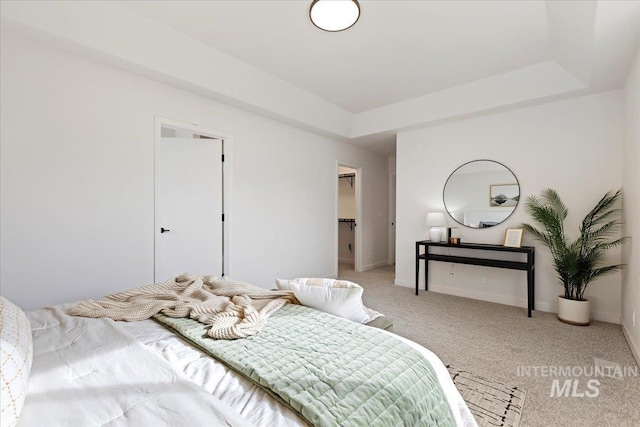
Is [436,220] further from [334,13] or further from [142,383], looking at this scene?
[142,383]

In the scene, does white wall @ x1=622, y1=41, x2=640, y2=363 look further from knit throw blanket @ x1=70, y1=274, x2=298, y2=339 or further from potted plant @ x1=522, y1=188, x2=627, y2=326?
knit throw blanket @ x1=70, y1=274, x2=298, y2=339

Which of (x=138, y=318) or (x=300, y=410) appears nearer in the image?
(x=300, y=410)

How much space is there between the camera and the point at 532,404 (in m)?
1.79

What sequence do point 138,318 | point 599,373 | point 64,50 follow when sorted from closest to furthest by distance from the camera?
point 138,318 → point 599,373 → point 64,50

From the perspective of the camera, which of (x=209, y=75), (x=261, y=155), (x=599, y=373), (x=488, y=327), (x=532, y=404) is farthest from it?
(x=261, y=155)

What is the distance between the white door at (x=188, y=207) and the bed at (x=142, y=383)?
1.91 meters

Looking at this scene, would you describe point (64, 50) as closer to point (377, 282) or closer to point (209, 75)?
point (209, 75)

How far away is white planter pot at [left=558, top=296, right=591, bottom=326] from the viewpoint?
3.08m

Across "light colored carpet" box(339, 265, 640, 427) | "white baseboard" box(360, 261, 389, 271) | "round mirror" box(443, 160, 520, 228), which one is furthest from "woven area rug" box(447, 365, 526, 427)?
"white baseboard" box(360, 261, 389, 271)

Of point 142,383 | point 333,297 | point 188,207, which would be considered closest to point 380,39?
point 333,297

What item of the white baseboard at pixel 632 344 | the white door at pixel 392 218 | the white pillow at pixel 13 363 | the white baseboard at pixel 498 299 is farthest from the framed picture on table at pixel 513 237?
the white pillow at pixel 13 363

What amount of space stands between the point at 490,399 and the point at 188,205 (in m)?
3.24

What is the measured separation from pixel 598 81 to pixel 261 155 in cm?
376

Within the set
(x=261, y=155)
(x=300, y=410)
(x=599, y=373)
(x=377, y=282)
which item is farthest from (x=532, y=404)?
(x=261, y=155)
